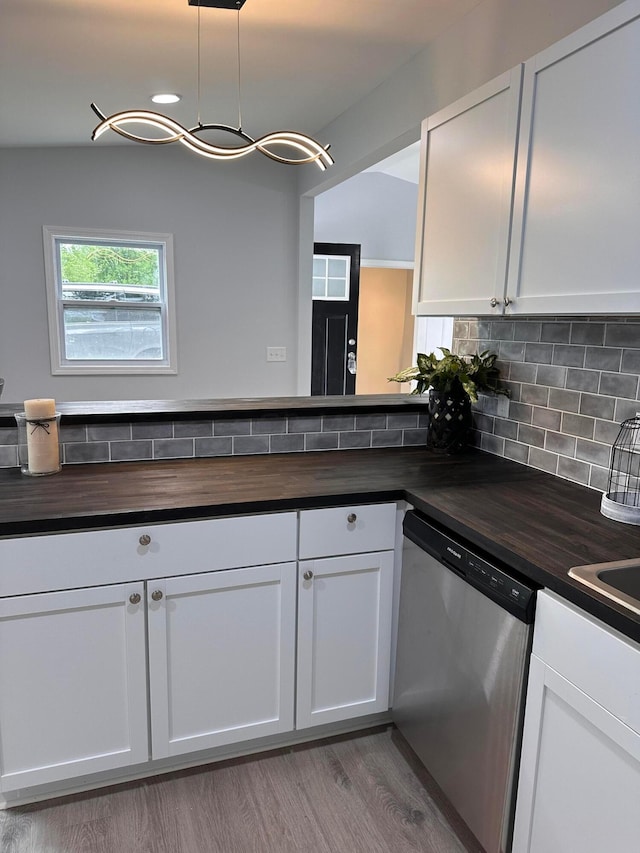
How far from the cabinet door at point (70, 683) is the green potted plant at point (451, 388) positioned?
1.25 m

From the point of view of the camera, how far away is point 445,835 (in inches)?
64.2

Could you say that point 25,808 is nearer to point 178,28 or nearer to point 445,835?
point 445,835

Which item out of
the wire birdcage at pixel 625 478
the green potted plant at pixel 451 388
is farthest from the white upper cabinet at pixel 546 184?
the wire birdcage at pixel 625 478

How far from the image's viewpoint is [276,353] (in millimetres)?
4707

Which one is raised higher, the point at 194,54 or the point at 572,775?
the point at 194,54

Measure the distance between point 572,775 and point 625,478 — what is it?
2.80 feet

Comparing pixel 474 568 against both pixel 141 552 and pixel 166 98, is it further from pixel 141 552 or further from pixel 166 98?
pixel 166 98

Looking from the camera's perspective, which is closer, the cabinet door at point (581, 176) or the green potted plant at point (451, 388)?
the cabinet door at point (581, 176)

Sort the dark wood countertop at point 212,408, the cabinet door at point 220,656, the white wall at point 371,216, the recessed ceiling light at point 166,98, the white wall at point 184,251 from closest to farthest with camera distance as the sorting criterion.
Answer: the cabinet door at point 220,656 < the dark wood countertop at point 212,408 < the recessed ceiling light at point 166,98 < the white wall at point 184,251 < the white wall at point 371,216

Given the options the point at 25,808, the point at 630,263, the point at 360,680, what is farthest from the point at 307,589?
the point at 630,263

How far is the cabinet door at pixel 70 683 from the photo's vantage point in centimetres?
→ 155

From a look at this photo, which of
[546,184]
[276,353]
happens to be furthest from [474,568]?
[276,353]

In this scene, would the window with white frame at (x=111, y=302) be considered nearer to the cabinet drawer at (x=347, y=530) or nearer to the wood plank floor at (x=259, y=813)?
the cabinet drawer at (x=347, y=530)

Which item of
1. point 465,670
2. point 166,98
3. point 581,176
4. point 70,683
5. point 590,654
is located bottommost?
point 70,683
